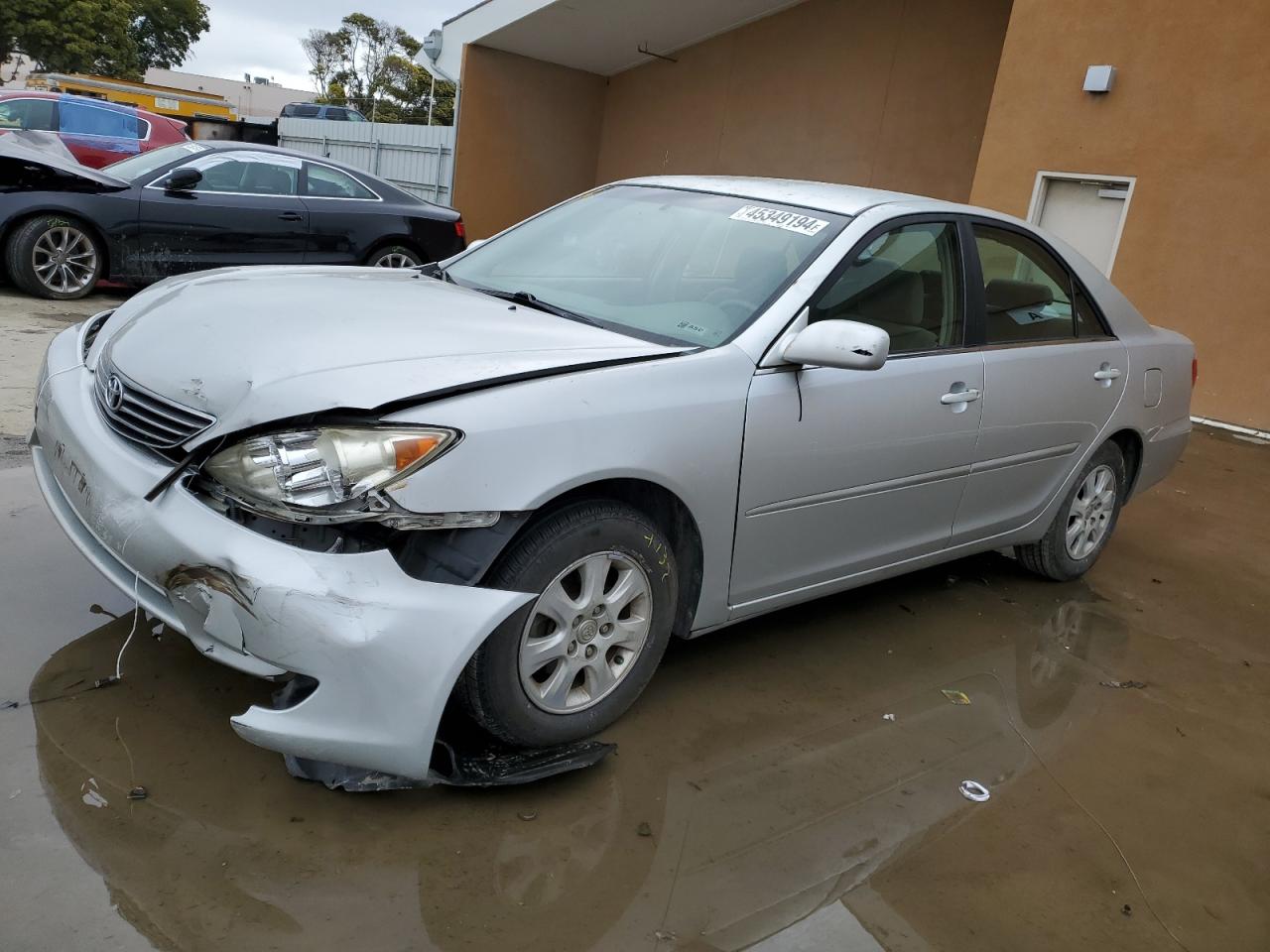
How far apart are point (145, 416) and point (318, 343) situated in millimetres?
479

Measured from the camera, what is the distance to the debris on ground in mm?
3016

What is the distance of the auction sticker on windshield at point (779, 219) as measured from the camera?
3521 mm

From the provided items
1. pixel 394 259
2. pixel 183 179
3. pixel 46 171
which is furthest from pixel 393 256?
pixel 46 171

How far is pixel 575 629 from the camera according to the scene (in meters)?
2.75

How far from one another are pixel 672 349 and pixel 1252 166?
7.56 metres

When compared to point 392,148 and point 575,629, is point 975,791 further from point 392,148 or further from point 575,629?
point 392,148

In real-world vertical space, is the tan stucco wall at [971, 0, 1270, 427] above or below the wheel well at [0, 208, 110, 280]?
above

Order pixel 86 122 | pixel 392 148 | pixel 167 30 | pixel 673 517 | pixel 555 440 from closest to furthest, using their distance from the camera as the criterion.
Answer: pixel 555 440, pixel 673 517, pixel 86 122, pixel 392 148, pixel 167 30

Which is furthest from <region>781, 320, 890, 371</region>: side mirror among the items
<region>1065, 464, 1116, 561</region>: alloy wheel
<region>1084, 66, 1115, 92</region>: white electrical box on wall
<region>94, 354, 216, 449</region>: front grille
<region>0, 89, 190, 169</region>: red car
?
<region>0, 89, 190, 169</region>: red car

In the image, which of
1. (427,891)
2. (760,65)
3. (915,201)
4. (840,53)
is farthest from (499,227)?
(427,891)

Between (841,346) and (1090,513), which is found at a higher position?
(841,346)

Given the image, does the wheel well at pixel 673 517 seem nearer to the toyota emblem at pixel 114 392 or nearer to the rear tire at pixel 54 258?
the toyota emblem at pixel 114 392

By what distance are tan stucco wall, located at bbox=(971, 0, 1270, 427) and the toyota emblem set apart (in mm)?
8549

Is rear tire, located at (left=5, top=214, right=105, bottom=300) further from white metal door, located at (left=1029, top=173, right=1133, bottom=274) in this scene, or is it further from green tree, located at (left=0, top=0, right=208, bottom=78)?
green tree, located at (left=0, top=0, right=208, bottom=78)
